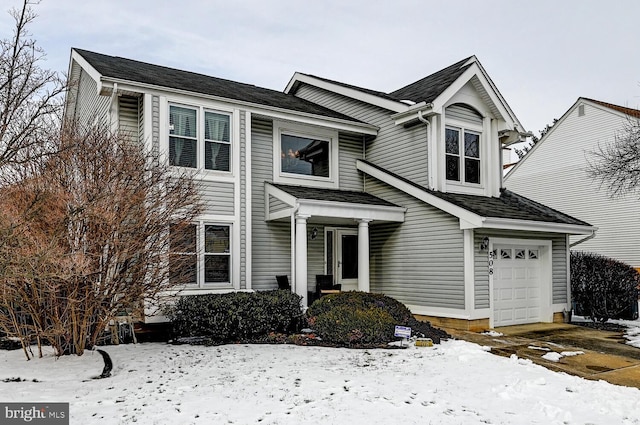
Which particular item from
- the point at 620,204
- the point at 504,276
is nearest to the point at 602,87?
the point at 620,204

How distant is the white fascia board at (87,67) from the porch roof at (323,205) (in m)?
4.23

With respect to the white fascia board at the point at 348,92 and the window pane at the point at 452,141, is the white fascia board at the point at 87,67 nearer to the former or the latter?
the white fascia board at the point at 348,92

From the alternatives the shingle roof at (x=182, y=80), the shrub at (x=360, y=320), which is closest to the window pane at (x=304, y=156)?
the shingle roof at (x=182, y=80)

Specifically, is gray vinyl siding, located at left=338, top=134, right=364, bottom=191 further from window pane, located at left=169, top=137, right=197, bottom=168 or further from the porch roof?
window pane, located at left=169, top=137, right=197, bottom=168

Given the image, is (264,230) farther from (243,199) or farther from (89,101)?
Answer: (89,101)

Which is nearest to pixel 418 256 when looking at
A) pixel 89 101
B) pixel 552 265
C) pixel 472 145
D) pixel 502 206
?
pixel 502 206

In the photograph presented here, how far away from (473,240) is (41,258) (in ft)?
27.7

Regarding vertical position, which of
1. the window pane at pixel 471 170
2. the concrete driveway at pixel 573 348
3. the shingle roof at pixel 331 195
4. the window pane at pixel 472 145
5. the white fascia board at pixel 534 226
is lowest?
the concrete driveway at pixel 573 348

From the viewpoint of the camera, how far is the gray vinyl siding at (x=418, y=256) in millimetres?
11367

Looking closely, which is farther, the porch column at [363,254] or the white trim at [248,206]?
the porch column at [363,254]

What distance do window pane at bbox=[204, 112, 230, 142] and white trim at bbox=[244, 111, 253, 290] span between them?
462mm

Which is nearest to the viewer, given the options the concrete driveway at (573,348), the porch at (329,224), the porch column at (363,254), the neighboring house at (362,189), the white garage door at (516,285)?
the concrete driveway at (573,348)

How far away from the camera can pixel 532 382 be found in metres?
6.27

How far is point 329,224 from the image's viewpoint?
1345cm
